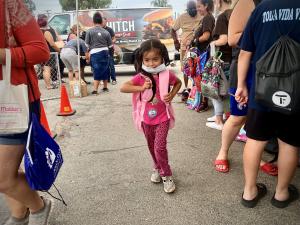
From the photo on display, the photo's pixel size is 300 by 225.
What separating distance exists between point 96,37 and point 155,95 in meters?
5.01

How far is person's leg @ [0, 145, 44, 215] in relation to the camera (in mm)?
1893

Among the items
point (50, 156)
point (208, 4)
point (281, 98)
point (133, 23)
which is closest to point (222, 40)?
point (208, 4)

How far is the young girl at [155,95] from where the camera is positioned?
2.60 meters

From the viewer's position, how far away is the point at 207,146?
3900 mm

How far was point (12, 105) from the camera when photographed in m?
1.77

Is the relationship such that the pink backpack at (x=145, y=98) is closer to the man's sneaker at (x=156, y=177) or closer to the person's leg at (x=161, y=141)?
the person's leg at (x=161, y=141)

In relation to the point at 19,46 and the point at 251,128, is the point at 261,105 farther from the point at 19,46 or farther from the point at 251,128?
the point at 19,46

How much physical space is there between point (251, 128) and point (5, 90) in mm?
1693

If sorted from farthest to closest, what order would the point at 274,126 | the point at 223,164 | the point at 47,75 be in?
the point at 47,75 < the point at 223,164 < the point at 274,126

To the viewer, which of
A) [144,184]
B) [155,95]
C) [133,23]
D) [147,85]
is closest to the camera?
[147,85]

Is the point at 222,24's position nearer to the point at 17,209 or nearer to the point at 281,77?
the point at 281,77

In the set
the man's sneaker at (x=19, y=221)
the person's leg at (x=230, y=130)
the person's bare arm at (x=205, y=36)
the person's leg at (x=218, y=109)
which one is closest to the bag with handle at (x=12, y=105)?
the man's sneaker at (x=19, y=221)

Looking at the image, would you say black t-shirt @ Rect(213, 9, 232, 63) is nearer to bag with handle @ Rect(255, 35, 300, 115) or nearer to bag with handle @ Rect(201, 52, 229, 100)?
bag with handle @ Rect(201, 52, 229, 100)

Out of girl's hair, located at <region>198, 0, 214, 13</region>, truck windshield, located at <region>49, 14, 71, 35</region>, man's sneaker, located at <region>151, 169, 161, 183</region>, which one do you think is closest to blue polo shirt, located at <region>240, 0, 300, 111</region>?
man's sneaker, located at <region>151, 169, 161, 183</region>
